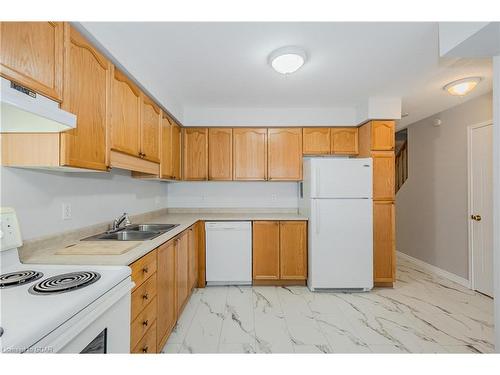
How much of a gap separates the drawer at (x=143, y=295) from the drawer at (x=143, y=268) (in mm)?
33

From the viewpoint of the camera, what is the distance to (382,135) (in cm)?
307

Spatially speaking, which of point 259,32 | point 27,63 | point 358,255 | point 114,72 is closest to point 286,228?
point 358,255

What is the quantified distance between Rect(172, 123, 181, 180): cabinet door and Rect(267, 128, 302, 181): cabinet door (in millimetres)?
1257

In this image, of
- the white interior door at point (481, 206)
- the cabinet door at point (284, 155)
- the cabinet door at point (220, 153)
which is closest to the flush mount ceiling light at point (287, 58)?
the cabinet door at point (284, 155)

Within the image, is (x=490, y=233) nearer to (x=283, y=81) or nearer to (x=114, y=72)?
(x=283, y=81)

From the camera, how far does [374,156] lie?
3076 mm

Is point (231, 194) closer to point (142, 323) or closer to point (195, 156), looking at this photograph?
point (195, 156)

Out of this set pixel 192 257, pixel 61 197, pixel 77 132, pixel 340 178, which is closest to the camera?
pixel 77 132

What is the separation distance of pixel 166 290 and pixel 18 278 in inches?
39.2

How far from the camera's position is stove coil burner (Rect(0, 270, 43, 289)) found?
0.98m

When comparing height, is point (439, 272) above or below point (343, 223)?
below

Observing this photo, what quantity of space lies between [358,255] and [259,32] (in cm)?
258

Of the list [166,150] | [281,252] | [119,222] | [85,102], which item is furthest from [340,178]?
[85,102]

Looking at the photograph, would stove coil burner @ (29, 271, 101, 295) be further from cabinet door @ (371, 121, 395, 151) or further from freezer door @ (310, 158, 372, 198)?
cabinet door @ (371, 121, 395, 151)
